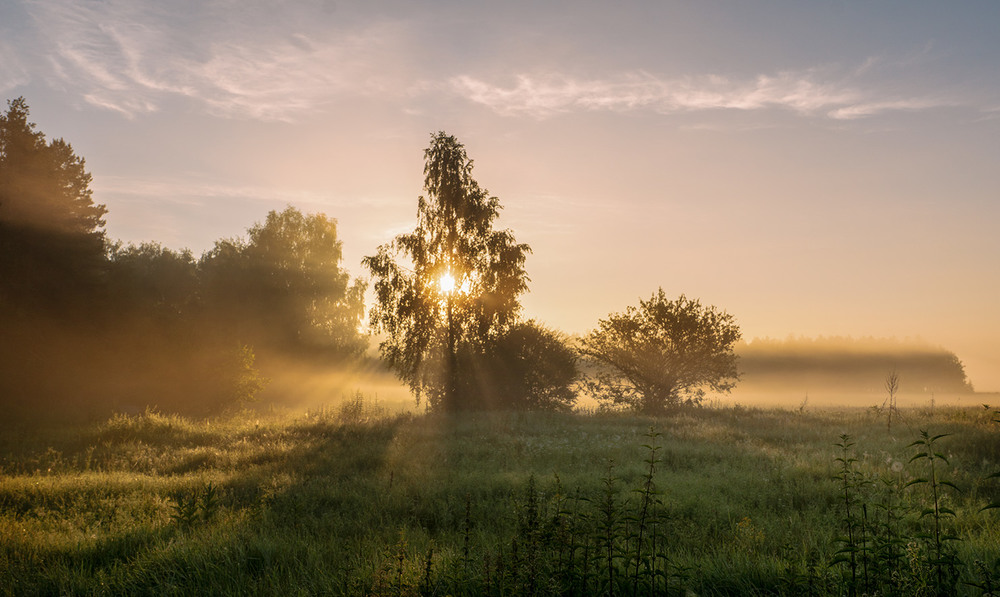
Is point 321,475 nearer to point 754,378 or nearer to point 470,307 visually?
point 470,307

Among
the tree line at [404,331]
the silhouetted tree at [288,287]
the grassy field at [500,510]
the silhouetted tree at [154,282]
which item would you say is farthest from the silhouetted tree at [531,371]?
the silhouetted tree at [288,287]

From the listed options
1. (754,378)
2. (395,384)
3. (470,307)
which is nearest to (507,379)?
(470,307)

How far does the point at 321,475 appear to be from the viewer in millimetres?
13102

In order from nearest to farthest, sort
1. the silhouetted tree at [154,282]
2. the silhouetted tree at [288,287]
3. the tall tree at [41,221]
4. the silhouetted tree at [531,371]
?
the tall tree at [41,221]
the silhouetted tree at [531,371]
the silhouetted tree at [154,282]
the silhouetted tree at [288,287]

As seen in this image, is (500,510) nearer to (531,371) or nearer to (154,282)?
(531,371)

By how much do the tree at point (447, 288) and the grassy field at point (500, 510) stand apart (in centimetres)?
766

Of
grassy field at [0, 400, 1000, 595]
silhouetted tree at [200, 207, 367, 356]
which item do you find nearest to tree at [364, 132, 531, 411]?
grassy field at [0, 400, 1000, 595]

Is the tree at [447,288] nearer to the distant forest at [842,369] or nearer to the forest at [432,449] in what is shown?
the forest at [432,449]

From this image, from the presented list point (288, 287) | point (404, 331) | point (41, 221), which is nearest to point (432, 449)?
point (404, 331)

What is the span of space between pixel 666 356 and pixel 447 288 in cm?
1152

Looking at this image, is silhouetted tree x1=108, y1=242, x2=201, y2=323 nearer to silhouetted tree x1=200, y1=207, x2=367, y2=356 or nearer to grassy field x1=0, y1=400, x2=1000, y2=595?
silhouetted tree x1=200, y1=207, x2=367, y2=356

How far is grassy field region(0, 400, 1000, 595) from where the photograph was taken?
5238 millimetres

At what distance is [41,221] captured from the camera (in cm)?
2875

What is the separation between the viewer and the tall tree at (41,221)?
27703 millimetres
